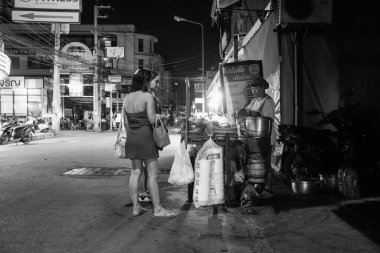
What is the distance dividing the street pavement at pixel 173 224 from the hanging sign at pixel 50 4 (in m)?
10.3

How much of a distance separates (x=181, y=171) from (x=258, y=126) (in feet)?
4.08

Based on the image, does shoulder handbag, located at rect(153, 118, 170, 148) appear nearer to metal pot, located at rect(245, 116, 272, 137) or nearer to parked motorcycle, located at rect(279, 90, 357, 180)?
metal pot, located at rect(245, 116, 272, 137)

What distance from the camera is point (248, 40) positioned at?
11.3 metres

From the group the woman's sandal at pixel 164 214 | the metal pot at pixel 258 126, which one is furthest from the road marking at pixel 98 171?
the metal pot at pixel 258 126

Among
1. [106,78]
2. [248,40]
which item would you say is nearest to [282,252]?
[248,40]

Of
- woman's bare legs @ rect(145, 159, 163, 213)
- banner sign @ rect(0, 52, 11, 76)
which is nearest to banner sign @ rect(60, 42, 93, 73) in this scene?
banner sign @ rect(0, 52, 11, 76)

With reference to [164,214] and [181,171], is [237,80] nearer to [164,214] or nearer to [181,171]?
[181,171]

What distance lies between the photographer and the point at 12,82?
3675 cm

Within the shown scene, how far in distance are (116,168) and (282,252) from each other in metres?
6.73

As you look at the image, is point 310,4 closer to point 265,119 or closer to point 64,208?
point 265,119

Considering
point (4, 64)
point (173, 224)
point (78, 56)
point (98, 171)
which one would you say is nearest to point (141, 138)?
point (173, 224)

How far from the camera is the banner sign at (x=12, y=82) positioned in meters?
36.5

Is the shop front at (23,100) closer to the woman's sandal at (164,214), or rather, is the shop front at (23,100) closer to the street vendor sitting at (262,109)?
the street vendor sitting at (262,109)

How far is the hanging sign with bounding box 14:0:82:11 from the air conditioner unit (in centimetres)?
1071
